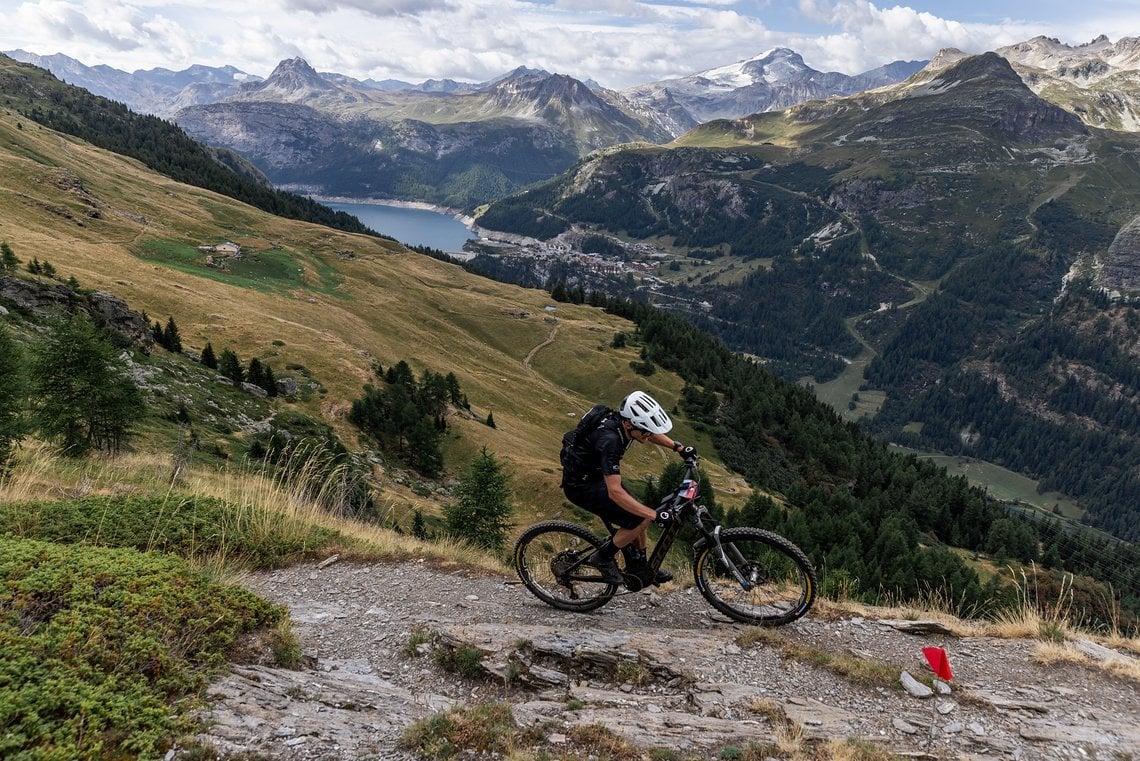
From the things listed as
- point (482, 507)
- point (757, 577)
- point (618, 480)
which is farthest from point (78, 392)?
point (757, 577)

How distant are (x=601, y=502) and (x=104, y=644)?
6466 millimetres

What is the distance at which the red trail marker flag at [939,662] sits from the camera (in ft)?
28.0

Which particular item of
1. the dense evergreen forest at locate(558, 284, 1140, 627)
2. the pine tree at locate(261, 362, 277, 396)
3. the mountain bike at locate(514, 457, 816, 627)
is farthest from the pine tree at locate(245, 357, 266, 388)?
the dense evergreen forest at locate(558, 284, 1140, 627)

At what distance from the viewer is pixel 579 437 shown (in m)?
9.45

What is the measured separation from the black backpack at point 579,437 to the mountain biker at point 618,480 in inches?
0.9

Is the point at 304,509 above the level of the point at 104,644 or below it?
below

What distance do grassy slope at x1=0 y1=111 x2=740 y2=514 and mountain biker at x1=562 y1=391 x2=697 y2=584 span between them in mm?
32343

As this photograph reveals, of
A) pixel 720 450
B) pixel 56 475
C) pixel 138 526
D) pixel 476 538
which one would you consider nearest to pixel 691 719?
pixel 138 526

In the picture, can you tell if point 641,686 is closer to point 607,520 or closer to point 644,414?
point 607,520

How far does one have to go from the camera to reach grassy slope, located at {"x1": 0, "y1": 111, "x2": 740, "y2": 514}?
2260 inches

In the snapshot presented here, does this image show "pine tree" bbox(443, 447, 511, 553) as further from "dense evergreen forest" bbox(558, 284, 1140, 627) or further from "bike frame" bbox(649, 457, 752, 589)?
"dense evergreen forest" bbox(558, 284, 1140, 627)

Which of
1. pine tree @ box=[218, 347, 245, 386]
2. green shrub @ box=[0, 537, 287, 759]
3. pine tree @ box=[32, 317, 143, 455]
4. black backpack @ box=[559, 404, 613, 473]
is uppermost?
black backpack @ box=[559, 404, 613, 473]

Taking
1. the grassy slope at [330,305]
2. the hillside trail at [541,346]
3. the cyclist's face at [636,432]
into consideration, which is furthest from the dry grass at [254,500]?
the hillside trail at [541,346]

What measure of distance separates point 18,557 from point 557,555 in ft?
23.8
